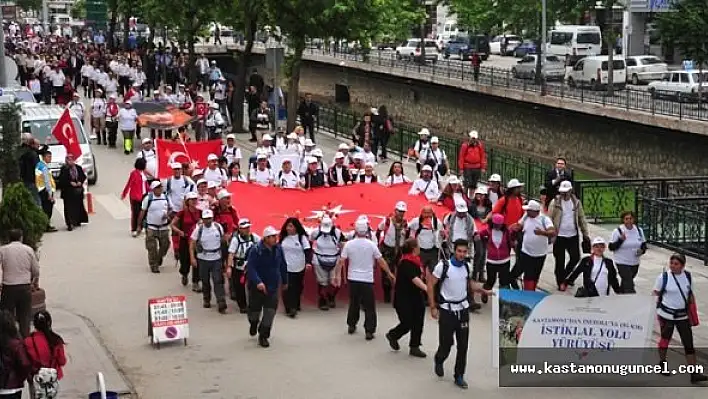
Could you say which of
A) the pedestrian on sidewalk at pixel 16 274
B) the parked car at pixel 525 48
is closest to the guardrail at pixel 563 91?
the parked car at pixel 525 48

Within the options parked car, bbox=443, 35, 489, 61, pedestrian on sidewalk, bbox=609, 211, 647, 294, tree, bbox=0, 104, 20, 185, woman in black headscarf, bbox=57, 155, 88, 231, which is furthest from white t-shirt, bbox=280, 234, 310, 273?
parked car, bbox=443, 35, 489, 61

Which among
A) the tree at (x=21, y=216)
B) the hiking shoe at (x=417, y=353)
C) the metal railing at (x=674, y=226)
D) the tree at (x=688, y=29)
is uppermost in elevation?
the tree at (x=688, y=29)

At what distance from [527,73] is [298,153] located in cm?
3193

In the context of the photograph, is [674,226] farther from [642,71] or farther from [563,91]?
[642,71]

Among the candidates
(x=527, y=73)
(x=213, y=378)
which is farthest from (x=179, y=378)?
(x=527, y=73)

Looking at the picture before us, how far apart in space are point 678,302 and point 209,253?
6562 mm

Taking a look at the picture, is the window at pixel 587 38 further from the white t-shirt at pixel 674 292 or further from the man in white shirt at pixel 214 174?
the white t-shirt at pixel 674 292

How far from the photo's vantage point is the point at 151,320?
625 inches

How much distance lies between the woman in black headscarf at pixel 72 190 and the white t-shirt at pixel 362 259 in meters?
9.50

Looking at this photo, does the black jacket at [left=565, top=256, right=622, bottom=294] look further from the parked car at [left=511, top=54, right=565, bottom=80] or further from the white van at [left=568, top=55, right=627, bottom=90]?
the parked car at [left=511, top=54, right=565, bottom=80]

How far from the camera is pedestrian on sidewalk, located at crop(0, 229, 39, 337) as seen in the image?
14.6 metres

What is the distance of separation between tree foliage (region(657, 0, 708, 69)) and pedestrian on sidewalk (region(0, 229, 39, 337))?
20842 mm

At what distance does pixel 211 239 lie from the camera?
1723cm

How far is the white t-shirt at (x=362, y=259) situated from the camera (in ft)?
51.9
